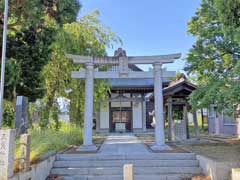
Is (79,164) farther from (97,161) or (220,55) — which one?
(220,55)

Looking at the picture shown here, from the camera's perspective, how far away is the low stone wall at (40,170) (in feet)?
17.6

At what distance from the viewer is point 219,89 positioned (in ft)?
25.0

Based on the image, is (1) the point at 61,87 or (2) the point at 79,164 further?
(1) the point at 61,87

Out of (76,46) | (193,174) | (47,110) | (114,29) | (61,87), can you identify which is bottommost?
(193,174)

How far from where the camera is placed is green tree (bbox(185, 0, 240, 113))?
7.08 m

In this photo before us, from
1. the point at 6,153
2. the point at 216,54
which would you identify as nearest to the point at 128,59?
the point at 216,54

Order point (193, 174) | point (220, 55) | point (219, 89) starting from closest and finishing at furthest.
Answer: point (193, 174) < point (219, 89) < point (220, 55)

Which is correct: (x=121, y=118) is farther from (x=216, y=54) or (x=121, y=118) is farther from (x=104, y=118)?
(x=216, y=54)

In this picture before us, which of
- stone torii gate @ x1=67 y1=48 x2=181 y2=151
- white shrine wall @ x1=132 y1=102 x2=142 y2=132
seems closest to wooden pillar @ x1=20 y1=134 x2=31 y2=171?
stone torii gate @ x1=67 y1=48 x2=181 y2=151

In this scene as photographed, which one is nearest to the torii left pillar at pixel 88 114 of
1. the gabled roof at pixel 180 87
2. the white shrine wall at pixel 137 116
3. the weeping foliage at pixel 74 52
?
the weeping foliage at pixel 74 52

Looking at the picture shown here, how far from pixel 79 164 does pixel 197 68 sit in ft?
→ 18.1

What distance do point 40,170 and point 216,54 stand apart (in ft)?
23.5

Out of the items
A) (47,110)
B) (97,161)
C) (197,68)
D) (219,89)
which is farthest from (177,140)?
(47,110)

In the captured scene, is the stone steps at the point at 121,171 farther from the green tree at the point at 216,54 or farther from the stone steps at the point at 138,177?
the green tree at the point at 216,54
